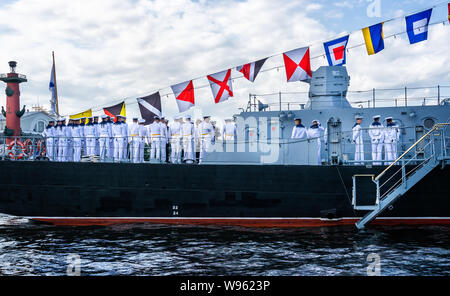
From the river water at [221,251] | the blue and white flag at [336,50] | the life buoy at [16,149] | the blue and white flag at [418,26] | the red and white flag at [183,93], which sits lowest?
the river water at [221,251]

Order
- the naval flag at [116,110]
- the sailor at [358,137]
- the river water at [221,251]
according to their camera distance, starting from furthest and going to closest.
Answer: the naval flag at [116,110], the sailor at [358,137], the river water at [221,251]

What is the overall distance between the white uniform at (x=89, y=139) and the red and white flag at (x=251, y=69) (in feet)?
19.3

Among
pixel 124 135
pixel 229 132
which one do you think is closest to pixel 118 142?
pixel 124 135

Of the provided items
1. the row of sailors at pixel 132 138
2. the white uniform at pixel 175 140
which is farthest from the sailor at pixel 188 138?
the white uniform at pixel 175 140

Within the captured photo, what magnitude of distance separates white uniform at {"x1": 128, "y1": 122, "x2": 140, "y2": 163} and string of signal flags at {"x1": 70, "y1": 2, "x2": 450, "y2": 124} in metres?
0.55

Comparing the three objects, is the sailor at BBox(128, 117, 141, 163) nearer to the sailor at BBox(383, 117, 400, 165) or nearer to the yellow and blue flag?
the sailor at BBox(383, 117, 400, 165)

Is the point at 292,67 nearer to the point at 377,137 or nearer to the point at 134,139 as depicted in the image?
the point at 377,137

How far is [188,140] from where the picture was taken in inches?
531

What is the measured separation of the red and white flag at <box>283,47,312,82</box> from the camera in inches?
525

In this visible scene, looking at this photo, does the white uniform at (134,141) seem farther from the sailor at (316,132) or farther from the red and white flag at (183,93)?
the sailor at (316,132)

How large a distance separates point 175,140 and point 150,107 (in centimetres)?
157

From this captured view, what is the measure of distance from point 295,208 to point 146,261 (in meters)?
5.56

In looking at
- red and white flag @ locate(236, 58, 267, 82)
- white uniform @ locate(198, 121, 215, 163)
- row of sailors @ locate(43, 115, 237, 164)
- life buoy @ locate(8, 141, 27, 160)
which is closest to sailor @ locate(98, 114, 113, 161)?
row of sailors @ locate(43, 115, 237, 164)

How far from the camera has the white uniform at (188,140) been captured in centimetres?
1338
